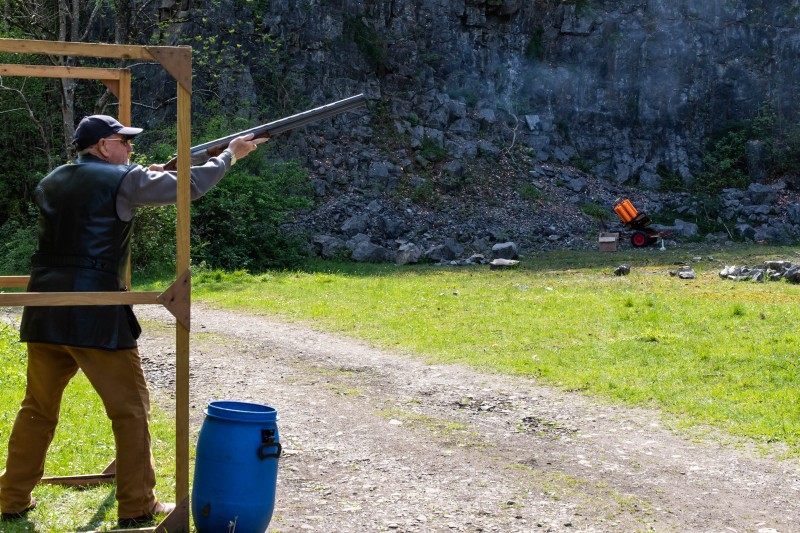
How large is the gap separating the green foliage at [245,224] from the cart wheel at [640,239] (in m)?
10.8

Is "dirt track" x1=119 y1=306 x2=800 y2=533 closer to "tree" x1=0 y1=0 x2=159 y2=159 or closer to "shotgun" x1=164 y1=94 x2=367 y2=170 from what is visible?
"shotgun" x1=164 y1=94 x2=367 y2=170

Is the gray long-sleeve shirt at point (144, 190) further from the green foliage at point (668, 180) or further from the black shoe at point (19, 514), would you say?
the green foliage at point (668, 180)

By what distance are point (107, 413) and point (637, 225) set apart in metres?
25.1

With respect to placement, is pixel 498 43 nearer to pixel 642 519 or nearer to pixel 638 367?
pixel 638 367

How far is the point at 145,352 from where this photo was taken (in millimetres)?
11109

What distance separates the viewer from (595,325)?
12.5 metres

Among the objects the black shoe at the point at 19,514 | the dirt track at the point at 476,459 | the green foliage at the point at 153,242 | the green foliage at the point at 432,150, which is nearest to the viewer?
the black shoe at the point at 19,514

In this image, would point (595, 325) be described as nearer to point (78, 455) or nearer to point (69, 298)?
point (78, 455)

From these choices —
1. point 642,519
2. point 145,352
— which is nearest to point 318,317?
point 145,352

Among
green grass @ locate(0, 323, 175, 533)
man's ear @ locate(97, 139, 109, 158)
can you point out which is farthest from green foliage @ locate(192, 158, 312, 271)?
man's ear @ locate(97, 139, 109, 158)

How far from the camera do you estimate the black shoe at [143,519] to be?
5.10 metres

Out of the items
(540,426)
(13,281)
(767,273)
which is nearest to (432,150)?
(767,273)

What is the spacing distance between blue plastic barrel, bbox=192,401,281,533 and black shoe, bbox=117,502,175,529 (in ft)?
1.09

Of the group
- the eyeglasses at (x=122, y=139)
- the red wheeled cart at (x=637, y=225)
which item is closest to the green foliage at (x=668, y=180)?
the red wheeled cart at (x=637, y=225)
